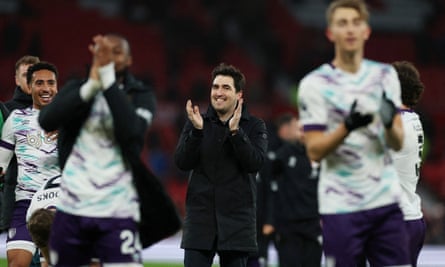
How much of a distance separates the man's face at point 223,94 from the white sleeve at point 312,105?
2.25 metres

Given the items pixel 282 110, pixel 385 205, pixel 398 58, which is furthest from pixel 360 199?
pixel 398 58

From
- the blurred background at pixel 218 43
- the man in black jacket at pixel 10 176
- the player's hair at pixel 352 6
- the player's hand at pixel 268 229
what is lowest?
the player's hand at pixel 268 229

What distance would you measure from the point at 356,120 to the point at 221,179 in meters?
2.70

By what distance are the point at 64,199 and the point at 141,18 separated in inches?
843

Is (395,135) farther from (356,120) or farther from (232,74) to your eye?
(232,74)

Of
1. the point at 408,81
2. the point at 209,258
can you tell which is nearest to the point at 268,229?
the point at 209,258

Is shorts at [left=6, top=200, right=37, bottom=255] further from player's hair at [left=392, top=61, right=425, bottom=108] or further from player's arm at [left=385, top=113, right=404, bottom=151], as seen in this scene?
player's arm at [left=385, top=113, right=404, bottom=151]

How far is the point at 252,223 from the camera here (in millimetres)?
8102

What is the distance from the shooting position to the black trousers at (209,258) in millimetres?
7969

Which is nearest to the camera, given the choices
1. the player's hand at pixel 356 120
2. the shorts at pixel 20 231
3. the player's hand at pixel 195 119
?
the player's hand at pixel 356 120

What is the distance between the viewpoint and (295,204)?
470 inches

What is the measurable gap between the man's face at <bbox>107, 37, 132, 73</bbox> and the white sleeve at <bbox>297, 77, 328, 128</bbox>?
3.47 ft

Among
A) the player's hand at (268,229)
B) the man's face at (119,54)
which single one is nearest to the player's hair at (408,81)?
the man's face at (119,54)

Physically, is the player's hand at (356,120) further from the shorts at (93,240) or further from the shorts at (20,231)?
the shorts at (20,231)
